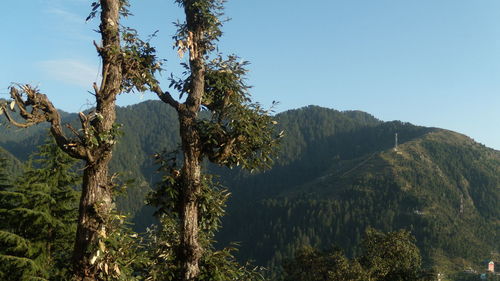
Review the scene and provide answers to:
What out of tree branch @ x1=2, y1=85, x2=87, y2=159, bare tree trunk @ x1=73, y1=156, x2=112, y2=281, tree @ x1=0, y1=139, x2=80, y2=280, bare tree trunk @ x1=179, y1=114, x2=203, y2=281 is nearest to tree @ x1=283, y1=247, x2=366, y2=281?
tree @ x1=0, y1=139, x2=80, y2=280

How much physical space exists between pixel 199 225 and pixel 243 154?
158 centimetres

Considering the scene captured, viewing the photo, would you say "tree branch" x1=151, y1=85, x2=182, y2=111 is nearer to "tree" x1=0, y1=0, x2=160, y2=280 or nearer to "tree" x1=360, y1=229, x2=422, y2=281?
"tree" x1=0, y1=0, x2=160, y2=280

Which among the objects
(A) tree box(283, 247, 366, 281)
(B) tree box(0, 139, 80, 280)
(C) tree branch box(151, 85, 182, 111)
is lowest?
(A) tree box(283, 247, 366, 281)

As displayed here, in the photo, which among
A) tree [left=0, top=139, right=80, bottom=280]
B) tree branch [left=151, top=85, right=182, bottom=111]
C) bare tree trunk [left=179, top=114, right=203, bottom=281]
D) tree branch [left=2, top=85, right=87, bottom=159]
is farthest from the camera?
tree [left=0, top=139, right=80, bottom=280]

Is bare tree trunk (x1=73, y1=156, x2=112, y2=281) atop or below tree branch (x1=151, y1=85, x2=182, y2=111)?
below

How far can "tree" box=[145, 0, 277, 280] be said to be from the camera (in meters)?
7.65

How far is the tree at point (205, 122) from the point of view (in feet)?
25.1

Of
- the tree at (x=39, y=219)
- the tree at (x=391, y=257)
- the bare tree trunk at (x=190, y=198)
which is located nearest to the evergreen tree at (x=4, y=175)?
the tree at (x=39, y=219)

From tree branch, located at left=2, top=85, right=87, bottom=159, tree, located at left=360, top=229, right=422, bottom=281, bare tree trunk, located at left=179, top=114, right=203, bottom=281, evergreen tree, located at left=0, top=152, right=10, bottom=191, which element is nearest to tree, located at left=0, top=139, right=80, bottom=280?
evergreen tree, located at left=0, top=152, right=10, bottom=191

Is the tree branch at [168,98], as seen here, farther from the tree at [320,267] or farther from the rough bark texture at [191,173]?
→ the tree at [320,267]

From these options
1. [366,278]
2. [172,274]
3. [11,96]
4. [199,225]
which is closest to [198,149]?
[199,225]

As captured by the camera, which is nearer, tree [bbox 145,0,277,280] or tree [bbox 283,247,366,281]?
tree [bbox 145,0,277,280]

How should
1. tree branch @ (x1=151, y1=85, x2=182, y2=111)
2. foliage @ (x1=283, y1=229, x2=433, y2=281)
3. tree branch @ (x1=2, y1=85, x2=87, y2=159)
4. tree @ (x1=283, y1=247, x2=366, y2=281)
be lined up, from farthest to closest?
tree @ (x1=283, y1=247, x2=366, y2=281), foliage @ (x1=283, y1=229, x2=433, y2=281), tree branch @ (x1=151, y1=85, x2=182, y2=111), tree branch @ (x1=2, y1=85, x2=87, y2=159)

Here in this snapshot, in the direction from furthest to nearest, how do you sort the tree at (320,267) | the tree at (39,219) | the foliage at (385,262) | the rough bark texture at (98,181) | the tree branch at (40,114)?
1. the tree at (320,267)
2. the foliage at (385,262)
3. the tree at (39,219)
4. the rough bark texture at (98,181)
5. the tree branch at (40,114)
